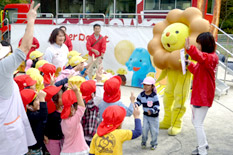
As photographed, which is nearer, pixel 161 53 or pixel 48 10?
pixel 161 53

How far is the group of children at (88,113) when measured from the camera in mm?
2678

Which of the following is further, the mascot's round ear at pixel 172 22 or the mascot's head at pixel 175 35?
the mascot's head at pixel 175 35

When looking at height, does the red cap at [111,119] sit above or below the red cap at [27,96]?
below

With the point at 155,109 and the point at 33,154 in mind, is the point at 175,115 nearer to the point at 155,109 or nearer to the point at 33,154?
the point at 155,109

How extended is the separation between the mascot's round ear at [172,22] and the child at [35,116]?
248 centimetres

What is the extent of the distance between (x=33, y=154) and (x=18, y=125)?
61cm

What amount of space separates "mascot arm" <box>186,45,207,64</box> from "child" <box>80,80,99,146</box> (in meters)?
1.31

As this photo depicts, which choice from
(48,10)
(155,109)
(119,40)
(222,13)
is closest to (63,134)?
(155,109)

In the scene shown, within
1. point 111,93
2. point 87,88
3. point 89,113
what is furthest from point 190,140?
point 87,88

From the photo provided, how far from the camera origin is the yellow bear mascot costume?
4527mm

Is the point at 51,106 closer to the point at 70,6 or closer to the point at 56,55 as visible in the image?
the point at 56,55

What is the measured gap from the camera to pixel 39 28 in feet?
35.5

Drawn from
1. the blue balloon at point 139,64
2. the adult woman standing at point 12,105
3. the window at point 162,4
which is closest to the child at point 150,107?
the adult woman standing at point 12,105

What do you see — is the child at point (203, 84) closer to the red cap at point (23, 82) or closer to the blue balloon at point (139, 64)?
the red cap at point (23, 82)
